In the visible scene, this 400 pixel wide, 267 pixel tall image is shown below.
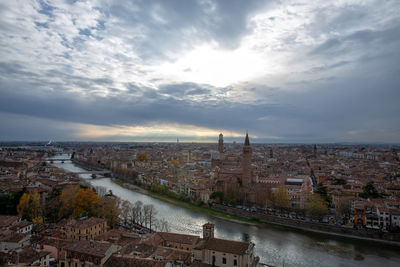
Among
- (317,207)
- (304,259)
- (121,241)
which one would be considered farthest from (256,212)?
(121,241)

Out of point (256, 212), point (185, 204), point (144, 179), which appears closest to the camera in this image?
point (256, 212)

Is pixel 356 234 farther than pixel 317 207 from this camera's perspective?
No

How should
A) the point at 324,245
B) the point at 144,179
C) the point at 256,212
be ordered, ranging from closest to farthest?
the point at 324,245
the point at 256,212
the point at 144,179

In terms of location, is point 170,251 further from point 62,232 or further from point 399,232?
point 399,232

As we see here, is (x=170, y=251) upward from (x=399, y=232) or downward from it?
upward

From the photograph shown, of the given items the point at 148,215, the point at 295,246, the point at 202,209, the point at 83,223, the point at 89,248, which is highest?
the point at 89,248

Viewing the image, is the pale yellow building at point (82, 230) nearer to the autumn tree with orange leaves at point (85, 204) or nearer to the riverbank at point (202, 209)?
the autumn tree with orange leaves at point (85, 204)

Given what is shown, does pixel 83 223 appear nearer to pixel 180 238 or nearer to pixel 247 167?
pixel 180 238

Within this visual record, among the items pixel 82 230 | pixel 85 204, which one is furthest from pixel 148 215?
pixel 82 230
